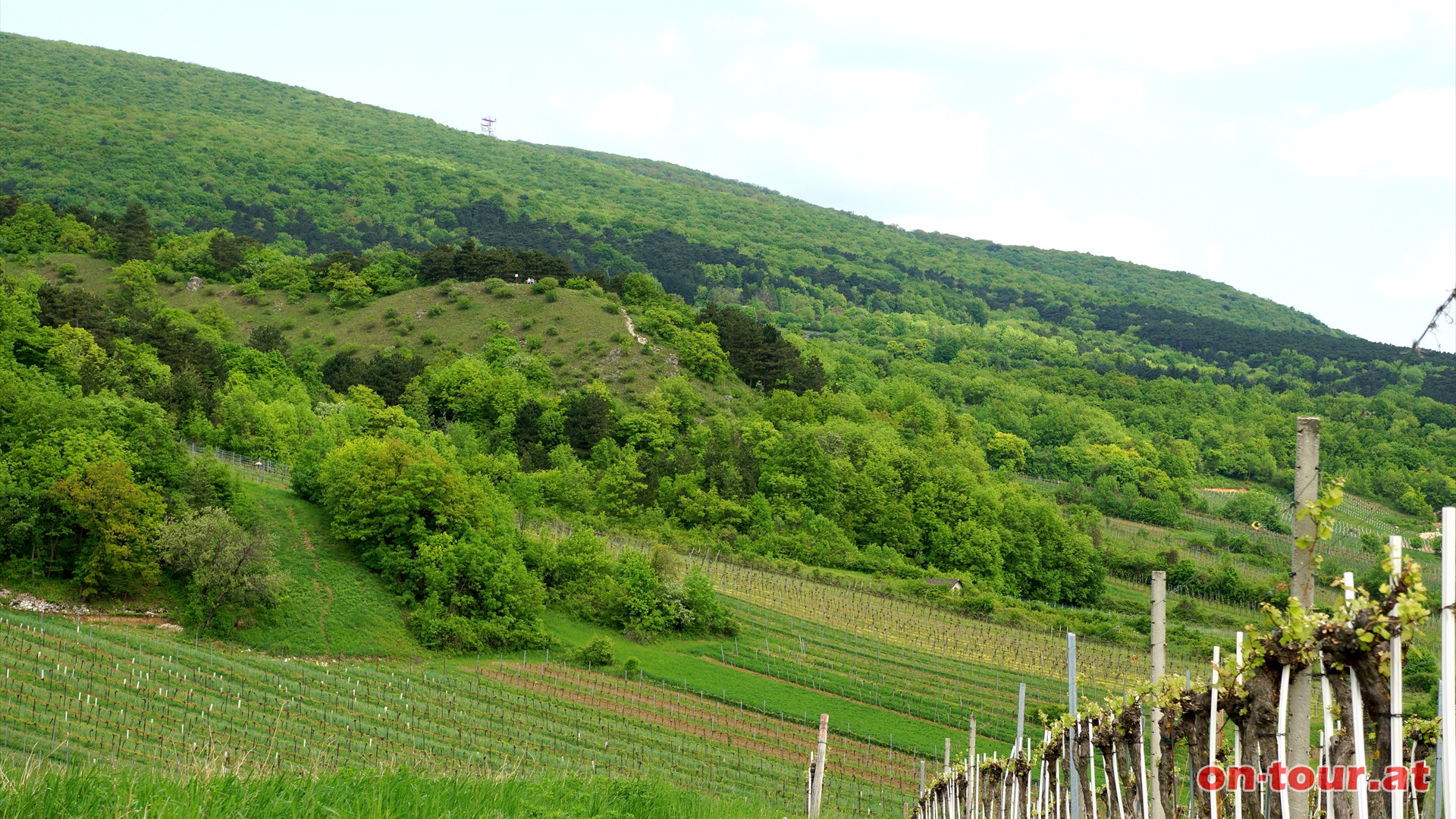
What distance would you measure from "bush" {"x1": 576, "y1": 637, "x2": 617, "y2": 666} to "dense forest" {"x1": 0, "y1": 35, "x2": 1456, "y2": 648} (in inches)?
91.4

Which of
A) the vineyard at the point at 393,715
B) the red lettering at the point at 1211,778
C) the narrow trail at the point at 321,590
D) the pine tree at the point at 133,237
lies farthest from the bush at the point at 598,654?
the pine tree at the point at 133,237

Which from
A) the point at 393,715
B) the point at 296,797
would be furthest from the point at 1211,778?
the point at 393,715

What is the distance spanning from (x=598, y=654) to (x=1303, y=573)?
41.3 metres

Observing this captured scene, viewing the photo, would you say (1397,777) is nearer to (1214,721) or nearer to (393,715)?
Result: (1214,721)

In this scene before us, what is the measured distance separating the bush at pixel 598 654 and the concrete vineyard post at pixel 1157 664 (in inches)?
1432

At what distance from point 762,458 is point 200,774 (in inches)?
3214

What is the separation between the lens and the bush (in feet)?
146

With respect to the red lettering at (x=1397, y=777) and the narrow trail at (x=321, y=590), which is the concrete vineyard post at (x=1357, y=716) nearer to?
the red lettering at (x=1397, y=777)

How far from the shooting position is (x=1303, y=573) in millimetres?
5309

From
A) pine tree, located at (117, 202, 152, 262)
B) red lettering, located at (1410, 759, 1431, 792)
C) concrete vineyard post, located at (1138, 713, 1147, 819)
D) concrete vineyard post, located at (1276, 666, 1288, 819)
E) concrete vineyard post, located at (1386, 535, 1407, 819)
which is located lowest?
concrete vineyard post, located at (1138, 713, 1147, 819)

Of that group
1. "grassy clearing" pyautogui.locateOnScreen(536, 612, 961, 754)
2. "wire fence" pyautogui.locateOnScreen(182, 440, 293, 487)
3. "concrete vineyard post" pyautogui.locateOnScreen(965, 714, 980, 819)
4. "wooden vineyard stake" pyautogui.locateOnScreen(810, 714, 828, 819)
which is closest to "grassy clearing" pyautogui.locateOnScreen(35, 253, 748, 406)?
"wire fence" pyautogui.locateOnScreen(182, 440, 293, 487)

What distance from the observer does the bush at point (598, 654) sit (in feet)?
146

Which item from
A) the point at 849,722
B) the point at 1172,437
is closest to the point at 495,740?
the point at 849,722

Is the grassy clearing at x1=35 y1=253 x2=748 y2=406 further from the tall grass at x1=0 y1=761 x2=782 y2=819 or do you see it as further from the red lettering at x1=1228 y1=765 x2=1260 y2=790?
the red lettering at x1=1228 y1=765 x2=1260 y2=790
